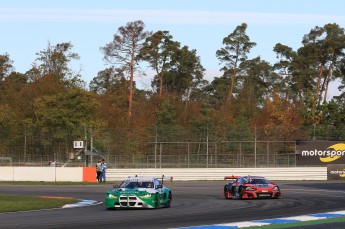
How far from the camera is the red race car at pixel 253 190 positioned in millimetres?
31103

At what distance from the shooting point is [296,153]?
54.6m

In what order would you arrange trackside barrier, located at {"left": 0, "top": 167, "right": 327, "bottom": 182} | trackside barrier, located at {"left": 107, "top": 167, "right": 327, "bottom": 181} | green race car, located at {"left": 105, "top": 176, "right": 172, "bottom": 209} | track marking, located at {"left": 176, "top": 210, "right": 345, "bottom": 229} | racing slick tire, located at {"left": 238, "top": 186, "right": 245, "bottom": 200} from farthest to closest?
1. trackside barrier, located at {"left": 107, "top": 167, "right": 327, "bottom": 181}
2. trackside barrier, located at {"left": 0, "top": 167, "right": 327, "bottom": 182}
3. racing slick tire, located at {"left": 238, "top": 186, "right": 245, "bottom": 200}
4. green race car, located at {"left": 105, "top": 176, "right": 172, "bottom": 209}
5. track marking, located at {"left": 176, "top": 210, "right": 345, "bottom": 229}

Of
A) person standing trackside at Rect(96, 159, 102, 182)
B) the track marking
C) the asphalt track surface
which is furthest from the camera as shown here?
person standing trackside at Rect(96, 159, 102, 182)

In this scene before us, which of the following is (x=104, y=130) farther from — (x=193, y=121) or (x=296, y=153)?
(x=193, y=121)

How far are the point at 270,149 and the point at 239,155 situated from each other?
2.20 m

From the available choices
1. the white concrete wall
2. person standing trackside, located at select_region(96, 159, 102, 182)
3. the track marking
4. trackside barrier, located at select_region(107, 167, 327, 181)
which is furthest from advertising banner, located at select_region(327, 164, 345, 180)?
the track marking

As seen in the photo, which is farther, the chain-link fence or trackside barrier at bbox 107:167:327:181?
trackside barrier at bbox 107:167:327:181

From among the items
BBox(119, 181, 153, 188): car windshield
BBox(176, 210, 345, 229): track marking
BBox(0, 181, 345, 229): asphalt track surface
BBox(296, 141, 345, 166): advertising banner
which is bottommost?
BBox(0, 181, 345, 229): asphalt track surface

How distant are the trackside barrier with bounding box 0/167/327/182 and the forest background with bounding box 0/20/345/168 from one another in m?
0.87

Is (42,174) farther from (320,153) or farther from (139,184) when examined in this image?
(139,184)

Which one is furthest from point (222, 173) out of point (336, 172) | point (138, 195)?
point (138, 195)

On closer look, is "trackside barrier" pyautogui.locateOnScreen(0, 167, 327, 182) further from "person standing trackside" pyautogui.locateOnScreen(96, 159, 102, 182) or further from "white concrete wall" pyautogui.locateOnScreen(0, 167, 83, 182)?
"person standing trackside" pyautogui.locateOnScreen(96, 159, 102, 182)

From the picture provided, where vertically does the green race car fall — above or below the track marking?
above

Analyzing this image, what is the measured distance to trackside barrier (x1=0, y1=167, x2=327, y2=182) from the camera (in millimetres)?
51469
